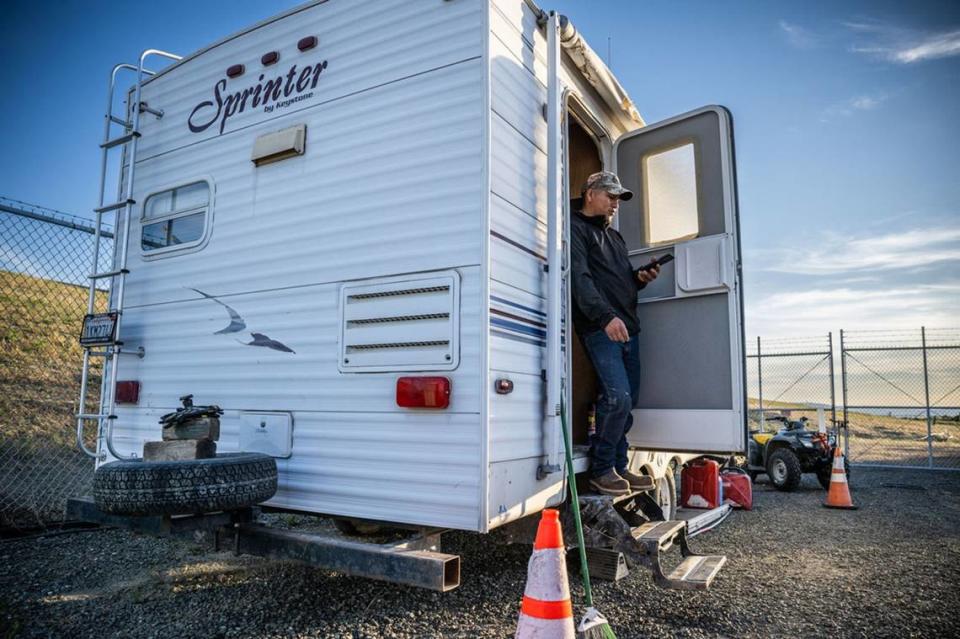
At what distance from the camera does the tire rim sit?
895cm

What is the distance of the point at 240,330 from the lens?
3.63m

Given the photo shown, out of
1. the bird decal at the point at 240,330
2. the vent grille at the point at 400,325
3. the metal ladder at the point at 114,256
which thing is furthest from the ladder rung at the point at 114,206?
the vent grille at the point at 400,325

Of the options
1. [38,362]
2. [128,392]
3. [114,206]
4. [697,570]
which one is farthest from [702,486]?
[38,362]

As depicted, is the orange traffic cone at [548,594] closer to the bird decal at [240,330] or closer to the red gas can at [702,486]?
the bird decal at [240,330]

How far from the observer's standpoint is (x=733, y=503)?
23.6 ft

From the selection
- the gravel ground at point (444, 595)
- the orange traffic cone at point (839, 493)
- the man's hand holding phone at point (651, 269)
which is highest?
the man's hand holding phone at point (651, 269)

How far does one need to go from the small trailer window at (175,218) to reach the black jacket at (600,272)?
2.30 metres

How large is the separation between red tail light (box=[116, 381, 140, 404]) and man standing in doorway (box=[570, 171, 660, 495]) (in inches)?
111

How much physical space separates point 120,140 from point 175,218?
2.71 ft

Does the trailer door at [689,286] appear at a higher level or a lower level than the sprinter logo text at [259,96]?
lower

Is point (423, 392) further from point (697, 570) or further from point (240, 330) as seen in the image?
point (697, 570)

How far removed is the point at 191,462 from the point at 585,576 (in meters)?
1.85

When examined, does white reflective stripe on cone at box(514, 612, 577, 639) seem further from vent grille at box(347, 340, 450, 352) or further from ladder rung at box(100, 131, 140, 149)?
ladder rung at box(100, 131, 140, 149)

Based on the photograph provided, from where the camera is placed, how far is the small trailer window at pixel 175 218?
3977 mm
